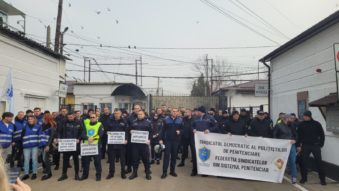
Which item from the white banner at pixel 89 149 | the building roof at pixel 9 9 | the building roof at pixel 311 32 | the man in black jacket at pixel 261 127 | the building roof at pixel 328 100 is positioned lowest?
the white banner at pixel 89 149

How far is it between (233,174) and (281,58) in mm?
8229

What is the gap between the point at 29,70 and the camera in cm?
1762

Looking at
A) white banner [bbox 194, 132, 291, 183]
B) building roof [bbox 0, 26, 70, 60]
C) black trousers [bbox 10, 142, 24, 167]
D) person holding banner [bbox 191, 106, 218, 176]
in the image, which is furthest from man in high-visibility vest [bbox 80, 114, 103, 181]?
building roof [bbox 0, 26, 70, 60]

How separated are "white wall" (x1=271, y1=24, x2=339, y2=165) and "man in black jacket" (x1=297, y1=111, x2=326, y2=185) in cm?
137

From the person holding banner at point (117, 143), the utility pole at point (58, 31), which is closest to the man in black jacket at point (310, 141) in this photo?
the person holding banner at point (117, 143)

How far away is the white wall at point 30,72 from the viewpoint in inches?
605

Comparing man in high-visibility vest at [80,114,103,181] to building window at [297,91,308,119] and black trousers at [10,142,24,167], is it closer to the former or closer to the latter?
black trousers at [10,142,24,167]

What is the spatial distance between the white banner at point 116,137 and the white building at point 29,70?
5234mm

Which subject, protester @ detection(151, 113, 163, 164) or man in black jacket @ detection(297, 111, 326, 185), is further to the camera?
protester @ detection(151, 113, 163, 164)

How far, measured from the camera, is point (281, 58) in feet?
55.8

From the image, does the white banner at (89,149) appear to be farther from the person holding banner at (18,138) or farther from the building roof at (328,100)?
the building roof at (328,100)

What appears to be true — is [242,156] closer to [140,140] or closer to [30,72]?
[140,140]

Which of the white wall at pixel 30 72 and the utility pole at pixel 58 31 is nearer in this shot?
the white wall at pixel 30 72

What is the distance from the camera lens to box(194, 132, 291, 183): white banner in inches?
410
